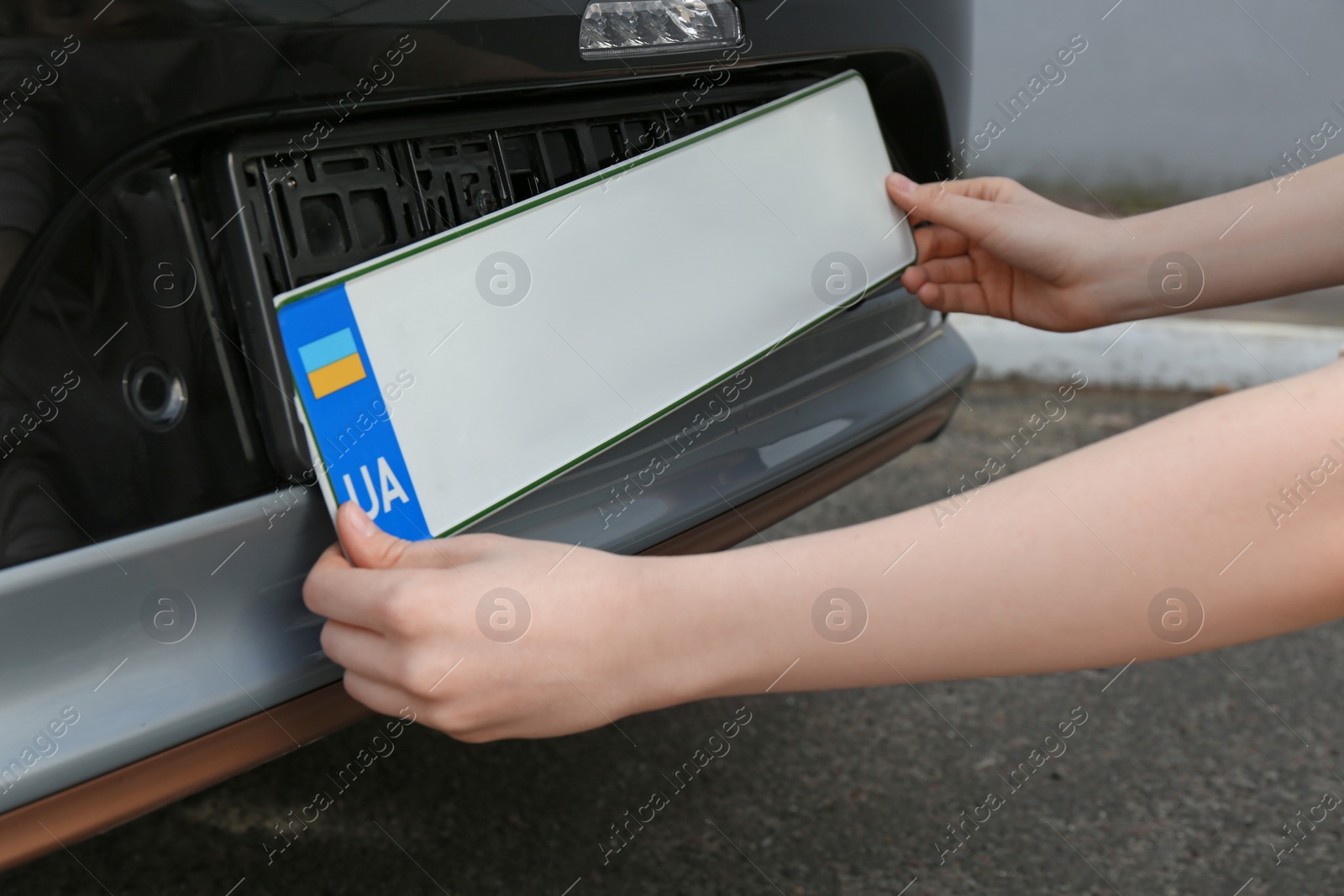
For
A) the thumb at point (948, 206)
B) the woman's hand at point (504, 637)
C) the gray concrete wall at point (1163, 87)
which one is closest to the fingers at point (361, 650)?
the woman's hand at point (504, 637)

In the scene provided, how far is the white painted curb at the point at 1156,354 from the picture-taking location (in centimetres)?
348

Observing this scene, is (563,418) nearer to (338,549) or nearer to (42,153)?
(338,549)

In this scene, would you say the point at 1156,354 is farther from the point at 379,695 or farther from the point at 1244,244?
the point at 379,695

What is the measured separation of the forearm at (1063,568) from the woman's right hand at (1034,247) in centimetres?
60

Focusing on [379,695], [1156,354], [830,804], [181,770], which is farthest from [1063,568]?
[1156,354]

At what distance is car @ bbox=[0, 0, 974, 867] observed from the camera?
735mm

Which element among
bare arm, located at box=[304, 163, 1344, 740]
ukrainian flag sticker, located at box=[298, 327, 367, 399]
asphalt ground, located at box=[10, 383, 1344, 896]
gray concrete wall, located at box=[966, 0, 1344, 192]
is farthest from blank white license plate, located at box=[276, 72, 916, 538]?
gray concrete wall, located at box=[966, 0, 1344, 192]

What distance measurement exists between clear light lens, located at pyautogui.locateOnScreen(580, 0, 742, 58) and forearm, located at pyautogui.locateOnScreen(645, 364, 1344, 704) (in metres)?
0.52

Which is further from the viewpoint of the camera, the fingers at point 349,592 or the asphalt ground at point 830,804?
the asphalt ground at point 830,804

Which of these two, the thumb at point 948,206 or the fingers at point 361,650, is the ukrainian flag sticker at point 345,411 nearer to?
the fingers at point 361,650

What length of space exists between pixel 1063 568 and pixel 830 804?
0.93m

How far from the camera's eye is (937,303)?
1457 mm

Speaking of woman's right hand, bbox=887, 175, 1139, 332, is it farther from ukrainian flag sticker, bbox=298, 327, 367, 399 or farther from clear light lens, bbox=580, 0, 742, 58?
ukrainian flag sticker, bbox=298, 327, 367, 399

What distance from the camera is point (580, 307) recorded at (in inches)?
40.4
